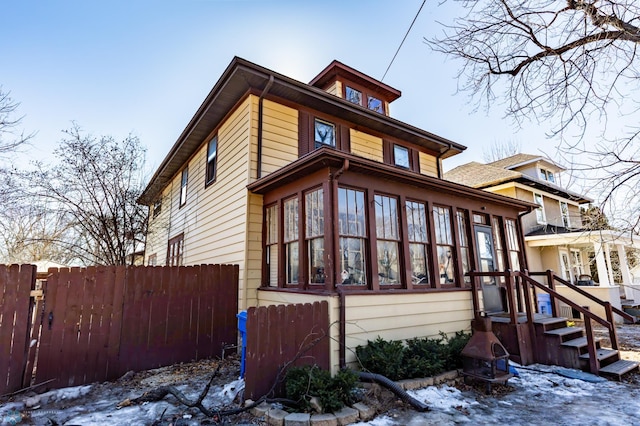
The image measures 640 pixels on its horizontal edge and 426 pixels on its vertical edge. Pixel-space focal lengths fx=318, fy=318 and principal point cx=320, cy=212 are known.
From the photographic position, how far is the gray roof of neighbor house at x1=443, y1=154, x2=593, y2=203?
15.1 m

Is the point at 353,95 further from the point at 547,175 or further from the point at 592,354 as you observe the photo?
the point at 547,175

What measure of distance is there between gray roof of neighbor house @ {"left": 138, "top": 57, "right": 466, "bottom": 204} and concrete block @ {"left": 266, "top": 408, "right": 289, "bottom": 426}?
19.4 ft

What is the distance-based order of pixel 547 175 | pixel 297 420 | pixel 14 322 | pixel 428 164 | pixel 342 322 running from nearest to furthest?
pixel 297 420 → pixel 14 322 → pixel 342 322 → pixel 428 164 → pixel 547 175

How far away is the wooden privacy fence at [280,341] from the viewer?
382 cm

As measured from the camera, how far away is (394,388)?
403 centimetres

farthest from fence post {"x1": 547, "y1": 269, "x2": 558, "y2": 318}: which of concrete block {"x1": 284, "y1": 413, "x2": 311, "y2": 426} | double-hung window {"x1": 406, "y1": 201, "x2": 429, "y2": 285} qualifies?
concrete block {"x1": 284, "y1": 413, "x2": 311, "y2": 426}

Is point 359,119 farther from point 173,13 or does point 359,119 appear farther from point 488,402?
point 488,402

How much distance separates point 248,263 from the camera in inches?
257

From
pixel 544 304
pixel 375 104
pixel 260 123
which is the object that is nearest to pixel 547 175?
pixel 544 304

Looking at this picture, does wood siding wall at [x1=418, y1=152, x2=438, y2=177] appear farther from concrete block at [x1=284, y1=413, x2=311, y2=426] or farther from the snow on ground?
concrete block at [x1=284, y1=413, x2=311, y2=426]

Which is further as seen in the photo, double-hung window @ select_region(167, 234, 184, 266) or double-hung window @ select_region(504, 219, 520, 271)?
double-hung window @ select_region(167, 234, 184, 266)

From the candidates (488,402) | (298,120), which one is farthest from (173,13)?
(488,402)

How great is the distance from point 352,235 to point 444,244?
8.20ft

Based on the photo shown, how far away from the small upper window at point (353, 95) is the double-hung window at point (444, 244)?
545 cm
